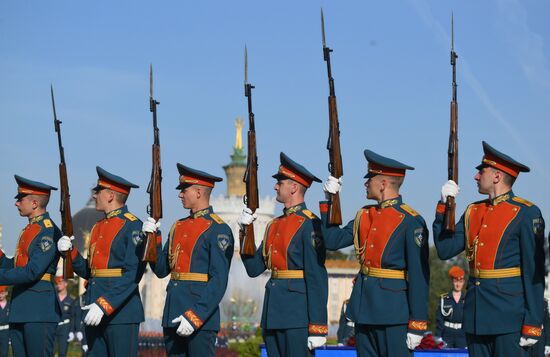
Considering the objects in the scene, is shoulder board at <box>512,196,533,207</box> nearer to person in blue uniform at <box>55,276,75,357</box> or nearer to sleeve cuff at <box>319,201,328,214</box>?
sleeve cuff at <box>319,201,328,214</box>

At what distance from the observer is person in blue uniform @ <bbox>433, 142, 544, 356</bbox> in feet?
30.6

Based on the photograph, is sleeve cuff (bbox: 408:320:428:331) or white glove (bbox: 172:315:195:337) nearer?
sleeve cuff (bbox: 408:320:428:331)

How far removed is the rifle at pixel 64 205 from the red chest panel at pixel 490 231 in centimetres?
472

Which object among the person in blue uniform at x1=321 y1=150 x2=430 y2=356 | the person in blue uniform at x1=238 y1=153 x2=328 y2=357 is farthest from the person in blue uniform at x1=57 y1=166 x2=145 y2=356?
the person in blue uniform at x1=321 y1=150 x2=430 y2=356

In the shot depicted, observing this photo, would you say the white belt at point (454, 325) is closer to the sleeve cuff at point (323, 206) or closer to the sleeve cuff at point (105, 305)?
the sleeve cuff at point (323, 206)

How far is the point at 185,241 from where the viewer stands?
1134 centimetres

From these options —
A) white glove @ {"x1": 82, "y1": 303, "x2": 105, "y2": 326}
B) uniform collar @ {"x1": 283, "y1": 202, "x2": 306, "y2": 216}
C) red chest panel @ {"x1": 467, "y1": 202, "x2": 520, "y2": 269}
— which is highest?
uniform collar @ {"x1": 283, "y1": 202, "x2": 306, "y2": 216}

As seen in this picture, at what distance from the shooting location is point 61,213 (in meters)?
12.8

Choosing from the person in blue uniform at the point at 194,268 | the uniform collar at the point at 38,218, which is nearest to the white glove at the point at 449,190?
the person in blue uniform at the point at 194,268

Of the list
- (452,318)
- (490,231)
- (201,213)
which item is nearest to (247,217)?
(201,213)

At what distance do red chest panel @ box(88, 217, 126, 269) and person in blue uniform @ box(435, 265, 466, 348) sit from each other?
7044 mm

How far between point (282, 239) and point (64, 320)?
12.7 meters

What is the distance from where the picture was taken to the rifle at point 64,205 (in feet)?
40.1

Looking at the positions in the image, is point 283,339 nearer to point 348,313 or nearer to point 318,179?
point 348,313
